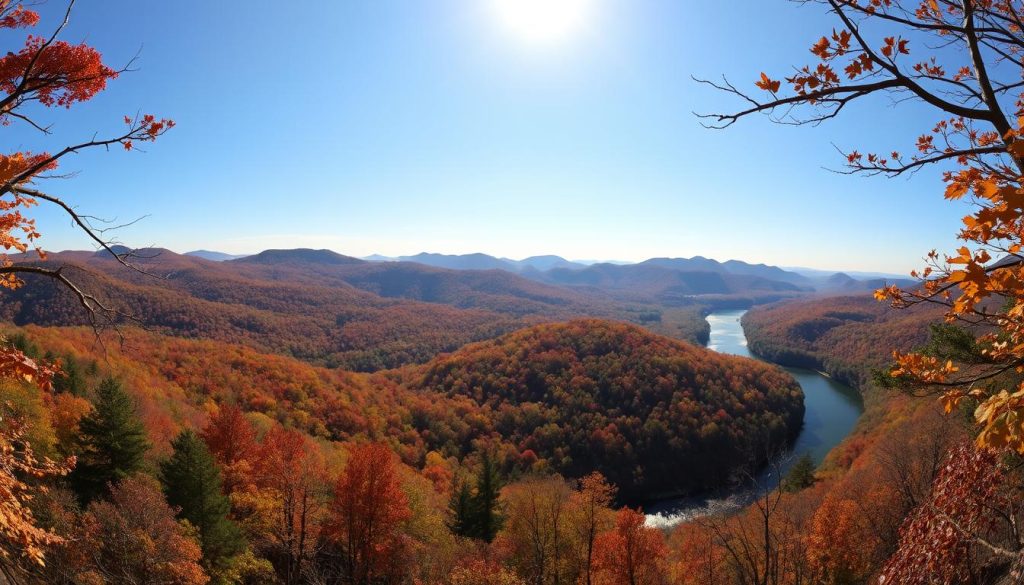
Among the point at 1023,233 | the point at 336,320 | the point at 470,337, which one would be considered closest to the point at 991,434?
the point at 1023,233

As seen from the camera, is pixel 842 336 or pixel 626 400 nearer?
pixel 626 400

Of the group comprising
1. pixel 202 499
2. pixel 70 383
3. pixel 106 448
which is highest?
pixel 70 383

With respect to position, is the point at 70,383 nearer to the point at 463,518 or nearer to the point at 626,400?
the point at 463,518

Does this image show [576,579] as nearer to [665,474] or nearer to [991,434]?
[991,434]

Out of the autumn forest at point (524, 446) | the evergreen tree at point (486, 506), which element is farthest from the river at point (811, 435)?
the evergreen tree at point (486, 506)

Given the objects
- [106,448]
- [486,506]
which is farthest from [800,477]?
[106,448]

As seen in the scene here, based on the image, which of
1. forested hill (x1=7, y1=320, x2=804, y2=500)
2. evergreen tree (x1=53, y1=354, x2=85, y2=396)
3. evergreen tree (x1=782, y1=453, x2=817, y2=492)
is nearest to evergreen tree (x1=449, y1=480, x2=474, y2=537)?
evergreen tree (x1=53, y1=354, x2=85, y2=396)

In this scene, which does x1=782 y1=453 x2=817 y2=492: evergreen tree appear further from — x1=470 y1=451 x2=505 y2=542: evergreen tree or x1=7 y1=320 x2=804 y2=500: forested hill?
x1=470 y1=451 x2=505 y2=542: evergreen tree
